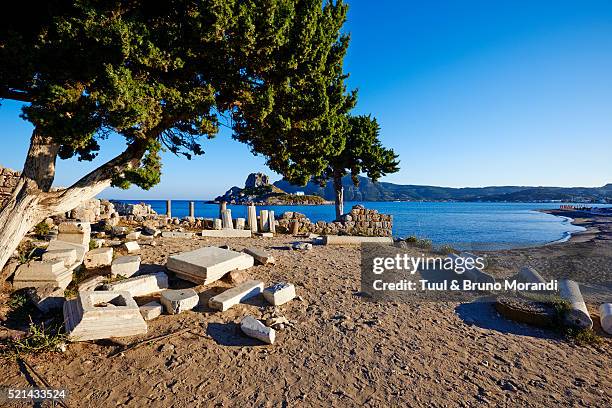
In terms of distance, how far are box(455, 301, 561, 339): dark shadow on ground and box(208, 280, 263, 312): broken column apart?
4.78 metres

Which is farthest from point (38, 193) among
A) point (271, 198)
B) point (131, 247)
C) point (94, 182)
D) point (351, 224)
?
point (271, 198)

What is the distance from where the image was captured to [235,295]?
645 cm

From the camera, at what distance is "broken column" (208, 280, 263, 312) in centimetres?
612

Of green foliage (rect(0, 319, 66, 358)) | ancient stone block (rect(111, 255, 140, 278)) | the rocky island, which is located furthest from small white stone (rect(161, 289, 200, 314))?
the rocky island

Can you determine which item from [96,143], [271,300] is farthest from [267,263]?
[96,143]

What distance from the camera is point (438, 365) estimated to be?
461 cm

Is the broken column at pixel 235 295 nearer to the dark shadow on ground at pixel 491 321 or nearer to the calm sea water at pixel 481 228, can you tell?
the dark shadow on ground at pixel 491 321

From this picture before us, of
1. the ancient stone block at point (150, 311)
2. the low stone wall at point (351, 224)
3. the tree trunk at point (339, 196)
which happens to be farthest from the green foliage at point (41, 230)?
the tree trunk at point (339, 196)

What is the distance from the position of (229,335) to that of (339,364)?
2.08 m

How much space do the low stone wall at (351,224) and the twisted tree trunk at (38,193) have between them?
1172cm

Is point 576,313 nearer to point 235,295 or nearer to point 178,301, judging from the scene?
point 235,295

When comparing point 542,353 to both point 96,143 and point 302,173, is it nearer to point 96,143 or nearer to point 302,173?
point 302,173

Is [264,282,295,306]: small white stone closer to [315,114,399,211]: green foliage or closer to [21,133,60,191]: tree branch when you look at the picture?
[21,133,60,191]: tree branch

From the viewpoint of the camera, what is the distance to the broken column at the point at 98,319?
4859mm
